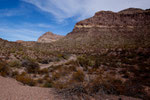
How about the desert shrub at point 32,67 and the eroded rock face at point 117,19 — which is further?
the eroded rock face at point 117,19

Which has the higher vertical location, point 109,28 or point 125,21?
point 125,21

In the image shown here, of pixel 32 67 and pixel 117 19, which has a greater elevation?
pixel 117 19

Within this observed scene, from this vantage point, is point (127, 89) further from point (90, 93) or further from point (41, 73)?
point (41, 73)

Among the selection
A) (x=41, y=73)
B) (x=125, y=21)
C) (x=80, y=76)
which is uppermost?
(x=125, y=21)

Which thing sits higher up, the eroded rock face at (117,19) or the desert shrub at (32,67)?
the eroded rock face at (117,19)

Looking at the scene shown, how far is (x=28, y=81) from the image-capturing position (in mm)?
5230

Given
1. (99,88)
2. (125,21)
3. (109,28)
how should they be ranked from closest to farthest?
1. (99,88)
2. (109,28)
3. (125,21)

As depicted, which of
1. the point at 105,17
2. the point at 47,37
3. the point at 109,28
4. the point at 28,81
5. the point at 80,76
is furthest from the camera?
the point at 47,37

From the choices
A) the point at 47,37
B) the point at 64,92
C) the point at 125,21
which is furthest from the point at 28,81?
the point at 47,37

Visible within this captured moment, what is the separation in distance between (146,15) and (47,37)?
395ft

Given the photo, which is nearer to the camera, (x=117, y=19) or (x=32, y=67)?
(x=32, y=67)

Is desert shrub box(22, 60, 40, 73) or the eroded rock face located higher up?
the eroded rock face

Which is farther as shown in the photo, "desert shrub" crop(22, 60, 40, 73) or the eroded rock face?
the eroded rock face

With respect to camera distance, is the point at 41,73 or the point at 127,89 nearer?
the point at 127,89
